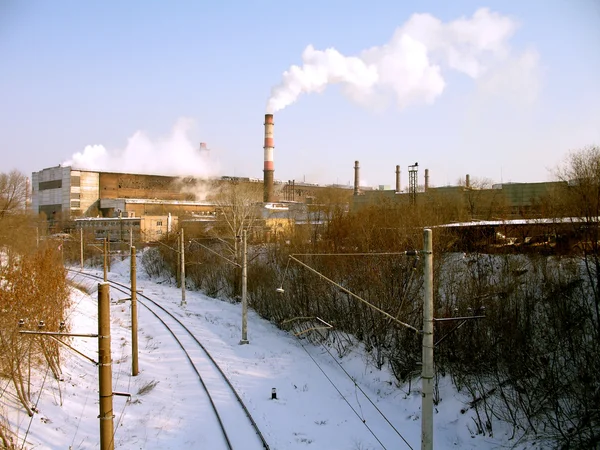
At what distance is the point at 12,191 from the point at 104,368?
46423 mm

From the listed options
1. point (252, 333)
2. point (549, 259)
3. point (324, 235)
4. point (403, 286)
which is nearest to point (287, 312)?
point (252, 333)

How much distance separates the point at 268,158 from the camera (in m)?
52.9

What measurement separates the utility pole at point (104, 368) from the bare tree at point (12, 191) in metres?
41.0

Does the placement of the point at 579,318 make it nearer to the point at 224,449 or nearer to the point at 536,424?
the point at 536,424

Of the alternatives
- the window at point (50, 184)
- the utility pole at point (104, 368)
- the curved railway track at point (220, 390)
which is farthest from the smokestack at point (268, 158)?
the utility pole at point (104, 368)

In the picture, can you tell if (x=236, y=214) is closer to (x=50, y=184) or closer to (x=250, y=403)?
(x=250, y=403)

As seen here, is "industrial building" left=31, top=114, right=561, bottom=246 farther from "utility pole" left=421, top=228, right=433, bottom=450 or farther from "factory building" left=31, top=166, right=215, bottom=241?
"utility pole" left=421, top=228, right=433, bottom=450

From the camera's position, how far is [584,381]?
11078 millimetres

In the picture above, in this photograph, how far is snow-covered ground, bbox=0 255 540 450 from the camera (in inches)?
446

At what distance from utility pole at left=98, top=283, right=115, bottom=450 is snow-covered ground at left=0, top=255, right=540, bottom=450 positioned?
4.00 m

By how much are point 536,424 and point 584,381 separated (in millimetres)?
1659

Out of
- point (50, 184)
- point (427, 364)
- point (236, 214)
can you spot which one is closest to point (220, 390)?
point (427, 364)

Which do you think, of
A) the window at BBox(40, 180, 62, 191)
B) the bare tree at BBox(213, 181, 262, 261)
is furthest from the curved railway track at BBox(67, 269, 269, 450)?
the window at BBox(40, 180, 62, 191)

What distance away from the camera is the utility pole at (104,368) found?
682 cm
